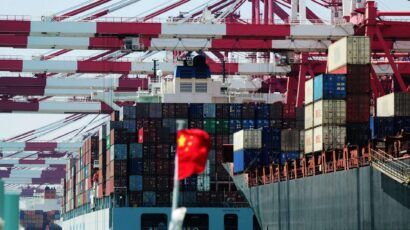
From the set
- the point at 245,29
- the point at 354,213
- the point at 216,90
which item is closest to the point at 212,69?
the point at 216,90

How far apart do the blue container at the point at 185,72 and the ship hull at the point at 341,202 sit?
22.0 m

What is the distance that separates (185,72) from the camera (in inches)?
3095

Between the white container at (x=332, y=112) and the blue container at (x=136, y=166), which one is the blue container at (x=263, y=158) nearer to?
the blue container at (x=136, y=166)

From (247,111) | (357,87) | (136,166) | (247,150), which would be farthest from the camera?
(247,111)

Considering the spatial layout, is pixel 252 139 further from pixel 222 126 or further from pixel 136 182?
pixel 136 182

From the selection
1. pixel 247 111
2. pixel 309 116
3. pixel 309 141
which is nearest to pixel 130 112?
pixel 247 111

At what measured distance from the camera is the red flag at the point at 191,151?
8031 mm

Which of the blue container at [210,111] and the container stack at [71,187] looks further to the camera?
the container stack at [71,187]

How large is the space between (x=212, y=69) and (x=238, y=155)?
30.7 meters

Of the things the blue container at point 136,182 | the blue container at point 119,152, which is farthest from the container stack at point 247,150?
the blue container at point 119,152

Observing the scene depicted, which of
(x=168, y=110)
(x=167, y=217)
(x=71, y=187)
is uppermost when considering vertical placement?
(x=168, y=110)

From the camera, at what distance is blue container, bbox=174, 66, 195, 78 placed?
78312 millimetres

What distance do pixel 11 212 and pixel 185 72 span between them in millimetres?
70044

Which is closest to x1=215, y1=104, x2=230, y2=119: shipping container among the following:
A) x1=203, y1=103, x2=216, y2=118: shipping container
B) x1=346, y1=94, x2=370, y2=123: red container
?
x1=203, y1=103, x2=216, y2=118: shipping container
